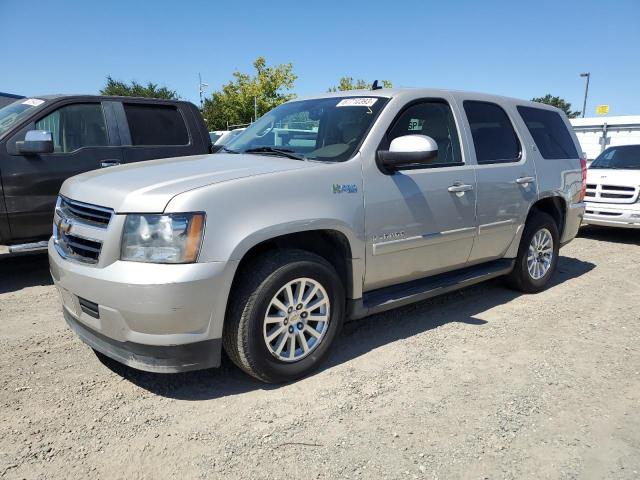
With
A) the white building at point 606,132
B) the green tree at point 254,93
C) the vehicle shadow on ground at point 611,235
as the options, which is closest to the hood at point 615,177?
the vehicle shadow on ground at point 611,235

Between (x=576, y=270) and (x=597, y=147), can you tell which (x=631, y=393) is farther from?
(x=597, y=147)

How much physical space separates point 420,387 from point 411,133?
1884 millimetres

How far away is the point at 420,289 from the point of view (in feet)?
12.6

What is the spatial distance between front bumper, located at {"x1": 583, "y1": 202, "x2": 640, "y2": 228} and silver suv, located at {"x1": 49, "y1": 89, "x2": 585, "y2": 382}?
13.8 ft

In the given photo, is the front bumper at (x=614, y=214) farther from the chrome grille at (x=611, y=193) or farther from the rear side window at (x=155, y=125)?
the rear side window at (x=155, y=125)

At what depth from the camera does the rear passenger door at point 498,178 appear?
4.21 m

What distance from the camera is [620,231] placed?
9.45 m

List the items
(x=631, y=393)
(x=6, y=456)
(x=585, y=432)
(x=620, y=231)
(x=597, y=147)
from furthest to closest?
(x=597, y=147), (x=620, y=231), (x=631, y=393), (x=585, y=432), (x=6, y=456)

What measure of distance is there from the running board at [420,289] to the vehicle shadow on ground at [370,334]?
36 centimetres

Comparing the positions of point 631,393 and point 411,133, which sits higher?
point 411,133

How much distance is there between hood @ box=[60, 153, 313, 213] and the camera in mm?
2639

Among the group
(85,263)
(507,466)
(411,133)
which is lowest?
(507,466)

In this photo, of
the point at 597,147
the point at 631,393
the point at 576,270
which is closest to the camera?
the point at 631,393

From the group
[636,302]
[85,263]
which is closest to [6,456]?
[85,263]
